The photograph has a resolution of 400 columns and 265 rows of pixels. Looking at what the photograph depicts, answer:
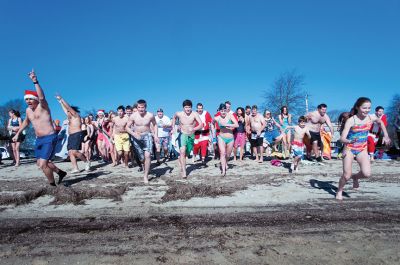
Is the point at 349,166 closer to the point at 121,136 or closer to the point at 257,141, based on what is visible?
the point at 257,141

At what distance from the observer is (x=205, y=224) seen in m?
3.50

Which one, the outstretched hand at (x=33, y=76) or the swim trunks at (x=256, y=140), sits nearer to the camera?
the outstretched hand at (x=33, y=76)

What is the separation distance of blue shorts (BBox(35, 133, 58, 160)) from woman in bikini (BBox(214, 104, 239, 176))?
4314mm

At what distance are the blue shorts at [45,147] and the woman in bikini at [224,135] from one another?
4.31m

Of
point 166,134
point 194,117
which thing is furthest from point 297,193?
point 166,134

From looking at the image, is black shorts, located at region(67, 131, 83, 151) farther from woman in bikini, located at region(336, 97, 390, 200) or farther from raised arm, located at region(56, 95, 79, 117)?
woman in bikini, located at region(336, 97, 390, 200)

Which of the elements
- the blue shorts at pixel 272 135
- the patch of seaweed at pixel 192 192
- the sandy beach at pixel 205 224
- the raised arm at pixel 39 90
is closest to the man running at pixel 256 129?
the blue shorts at pixel 272 135

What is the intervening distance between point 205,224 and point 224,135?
14.0 feet

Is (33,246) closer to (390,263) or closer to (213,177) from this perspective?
(390,263)

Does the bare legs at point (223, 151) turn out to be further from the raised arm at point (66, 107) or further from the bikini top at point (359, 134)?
the raised arm at point (66, 107)

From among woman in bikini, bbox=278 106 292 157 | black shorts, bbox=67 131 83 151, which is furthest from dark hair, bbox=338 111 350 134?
black shorts, bbox=67 131 83 151

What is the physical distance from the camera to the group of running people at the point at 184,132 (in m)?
4.70

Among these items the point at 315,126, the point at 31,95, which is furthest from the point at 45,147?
the point at 315,126

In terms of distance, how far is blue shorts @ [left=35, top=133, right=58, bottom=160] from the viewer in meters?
5.71
